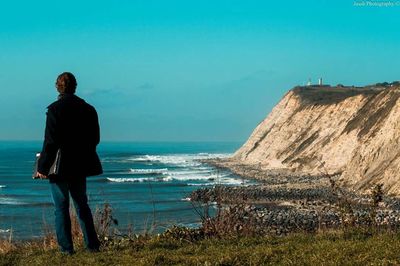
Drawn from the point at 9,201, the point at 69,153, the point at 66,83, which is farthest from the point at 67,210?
A: the point at 9,201

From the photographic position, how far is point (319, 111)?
68938mm

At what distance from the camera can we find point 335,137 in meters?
55.8

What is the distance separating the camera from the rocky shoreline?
41.2ft

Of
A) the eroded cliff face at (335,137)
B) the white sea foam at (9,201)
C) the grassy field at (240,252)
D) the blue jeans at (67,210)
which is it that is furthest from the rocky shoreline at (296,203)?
the white sea foam at (9,201)

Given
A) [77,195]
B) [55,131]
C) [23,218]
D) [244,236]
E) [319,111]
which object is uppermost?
[319,111]

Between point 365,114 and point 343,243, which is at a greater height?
point 365,114

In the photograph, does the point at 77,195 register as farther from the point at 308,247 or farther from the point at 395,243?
the point at 395,243

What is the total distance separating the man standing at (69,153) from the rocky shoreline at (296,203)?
2.21 m

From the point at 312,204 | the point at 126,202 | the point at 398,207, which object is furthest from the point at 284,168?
the point at 398,207

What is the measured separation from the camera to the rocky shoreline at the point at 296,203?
41.2ft

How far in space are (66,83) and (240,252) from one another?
10.2 feet

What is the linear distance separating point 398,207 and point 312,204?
17.9ft

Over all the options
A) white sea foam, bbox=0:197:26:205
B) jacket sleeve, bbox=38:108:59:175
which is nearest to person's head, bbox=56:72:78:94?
jacket sleeve, bbox=38:108:59:175

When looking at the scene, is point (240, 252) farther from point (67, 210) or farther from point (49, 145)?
point (49, 145)
